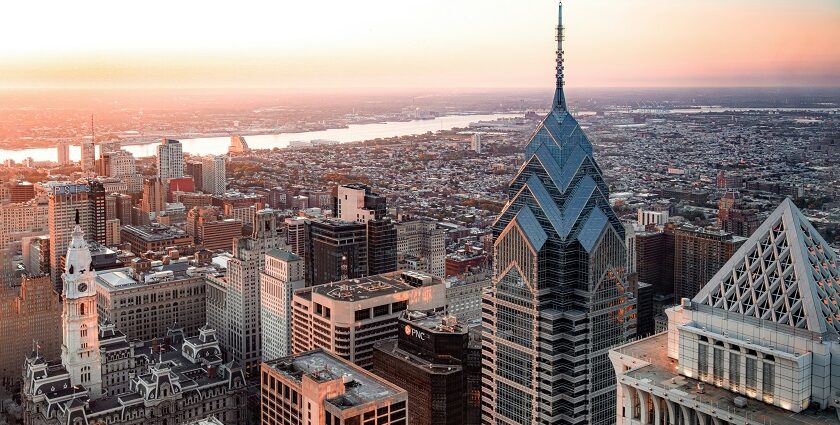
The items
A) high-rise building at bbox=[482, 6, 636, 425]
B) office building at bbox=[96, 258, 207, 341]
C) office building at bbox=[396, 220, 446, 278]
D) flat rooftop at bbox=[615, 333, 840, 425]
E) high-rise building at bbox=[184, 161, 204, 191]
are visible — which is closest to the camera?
flat rooftop at bbox=[615, 333, 840, 425]

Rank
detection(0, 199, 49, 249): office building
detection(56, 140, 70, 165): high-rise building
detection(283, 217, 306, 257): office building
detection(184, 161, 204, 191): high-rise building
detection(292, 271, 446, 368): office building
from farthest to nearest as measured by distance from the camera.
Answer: detection(184, 161, 204, 191): high-rise building, detection(56, 140, 70, 165): high-rise building, detection(0, 199, 49, 249): office building, detection(283, 217, 306, 257): office building, detection(292, 271, 446, 368): office building

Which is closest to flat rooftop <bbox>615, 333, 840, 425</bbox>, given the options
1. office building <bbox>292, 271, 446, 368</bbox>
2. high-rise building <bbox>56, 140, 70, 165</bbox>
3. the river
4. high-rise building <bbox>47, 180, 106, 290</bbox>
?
office building <bbox>292, 271, 446, 368</bbox>

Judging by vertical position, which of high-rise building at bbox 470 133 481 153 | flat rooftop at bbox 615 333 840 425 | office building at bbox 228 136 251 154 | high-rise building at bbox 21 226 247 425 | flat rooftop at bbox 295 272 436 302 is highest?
high-rise building at bbox 470 133 481 153

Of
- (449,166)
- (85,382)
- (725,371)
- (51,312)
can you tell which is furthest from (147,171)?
(725,371)

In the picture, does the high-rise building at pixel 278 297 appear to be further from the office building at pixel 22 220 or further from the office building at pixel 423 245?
the office building at pixel 22 220

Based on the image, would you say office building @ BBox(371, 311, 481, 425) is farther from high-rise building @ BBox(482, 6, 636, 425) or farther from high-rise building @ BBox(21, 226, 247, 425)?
high-rise building @ BBox(21, 226, 247, 425)

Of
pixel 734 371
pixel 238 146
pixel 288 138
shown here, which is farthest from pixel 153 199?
pixel 734 371

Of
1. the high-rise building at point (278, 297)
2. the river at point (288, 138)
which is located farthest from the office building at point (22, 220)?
the high-rise building at point (278, 297)
